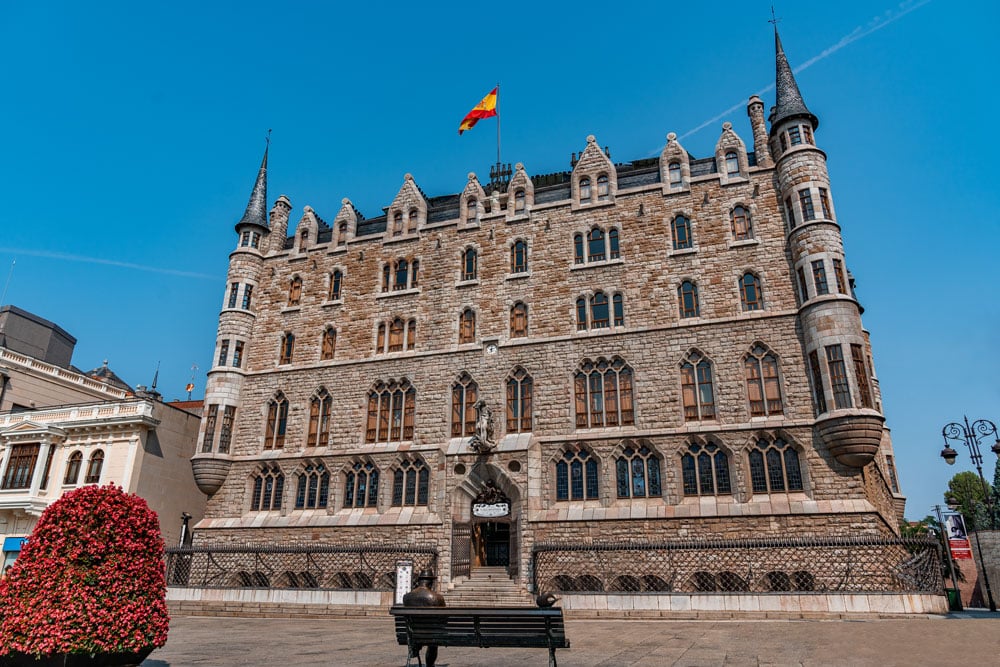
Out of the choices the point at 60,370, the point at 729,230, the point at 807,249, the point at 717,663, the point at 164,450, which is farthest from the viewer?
the point at 60,370

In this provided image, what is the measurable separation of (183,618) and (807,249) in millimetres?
23782

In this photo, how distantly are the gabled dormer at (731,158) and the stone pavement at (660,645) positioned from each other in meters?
16.3

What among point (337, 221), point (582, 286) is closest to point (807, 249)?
point (582, 286)

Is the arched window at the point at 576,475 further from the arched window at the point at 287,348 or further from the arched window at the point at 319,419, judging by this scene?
the arched window at the point at 287,348

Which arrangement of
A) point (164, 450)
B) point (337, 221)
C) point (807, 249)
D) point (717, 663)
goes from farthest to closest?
1. point (337, 221)
2. point (164, 450)
3. point (807, 249)
4. point (717, 663)

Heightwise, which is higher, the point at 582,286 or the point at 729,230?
the point at 729,230

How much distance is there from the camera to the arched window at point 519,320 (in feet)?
84.9

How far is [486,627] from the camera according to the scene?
7.85 m

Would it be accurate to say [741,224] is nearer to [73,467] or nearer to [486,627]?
[486,627]

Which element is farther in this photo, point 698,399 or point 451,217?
point 451,217

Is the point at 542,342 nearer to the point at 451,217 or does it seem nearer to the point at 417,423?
the point at 417,423

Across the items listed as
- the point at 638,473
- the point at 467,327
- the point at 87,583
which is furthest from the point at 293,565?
the point at 87,583

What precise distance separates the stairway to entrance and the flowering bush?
13535 mm

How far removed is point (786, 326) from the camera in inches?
877
